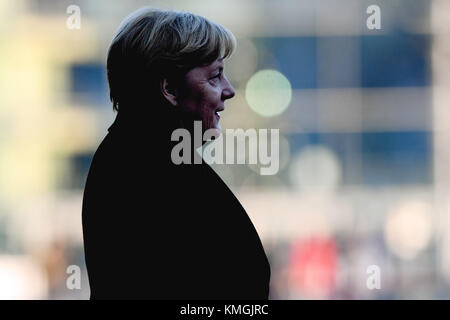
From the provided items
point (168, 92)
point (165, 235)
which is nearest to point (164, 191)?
point (165, 235)

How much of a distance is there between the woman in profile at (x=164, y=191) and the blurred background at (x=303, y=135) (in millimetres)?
9438

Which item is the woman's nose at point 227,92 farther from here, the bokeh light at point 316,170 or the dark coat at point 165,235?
the bokeh light at point 316,170

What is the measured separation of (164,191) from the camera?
193 centimetres

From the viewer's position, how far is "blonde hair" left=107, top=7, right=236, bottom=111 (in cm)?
197

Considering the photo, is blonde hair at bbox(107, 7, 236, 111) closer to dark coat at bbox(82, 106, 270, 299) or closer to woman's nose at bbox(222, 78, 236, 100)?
woman's nose at bbox(222, 78, 236, 100)

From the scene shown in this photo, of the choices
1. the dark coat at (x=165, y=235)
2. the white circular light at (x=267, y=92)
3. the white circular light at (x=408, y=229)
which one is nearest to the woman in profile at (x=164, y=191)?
the dark coat at (x=165, y=235)

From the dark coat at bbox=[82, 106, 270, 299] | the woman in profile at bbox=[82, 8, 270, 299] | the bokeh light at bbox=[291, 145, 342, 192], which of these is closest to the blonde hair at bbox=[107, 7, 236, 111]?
the woman in profile at bbox=[82, 8, 270, 299]

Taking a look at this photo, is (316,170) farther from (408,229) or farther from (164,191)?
(164,191)

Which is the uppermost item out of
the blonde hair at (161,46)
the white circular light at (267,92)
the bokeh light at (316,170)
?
the white circular light at (267,92)

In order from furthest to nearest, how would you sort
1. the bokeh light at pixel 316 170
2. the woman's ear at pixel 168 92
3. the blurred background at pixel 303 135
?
1. the bokeh light at pixel 316 170
2. the blurred background at pixel 303 135
3. the woman's ear at pixel 168 92

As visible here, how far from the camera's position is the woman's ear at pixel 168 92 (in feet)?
6.57

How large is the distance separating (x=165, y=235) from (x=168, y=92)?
1.34 ft
